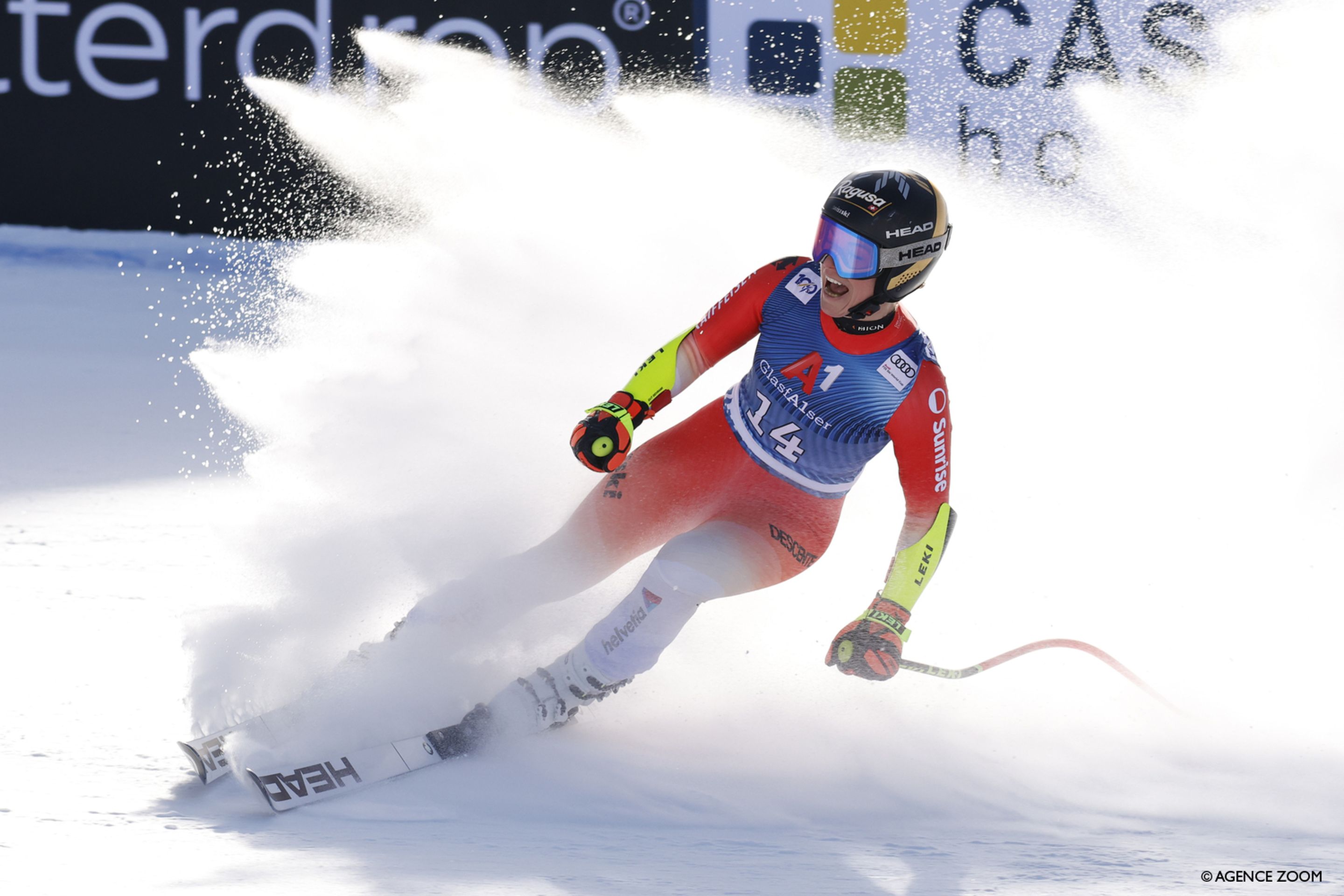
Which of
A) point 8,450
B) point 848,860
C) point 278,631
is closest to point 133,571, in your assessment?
point 278,631

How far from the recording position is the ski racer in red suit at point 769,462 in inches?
130

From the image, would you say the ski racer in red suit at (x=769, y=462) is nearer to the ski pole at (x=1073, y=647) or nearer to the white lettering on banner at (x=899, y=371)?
the white lettering on banner at (x=899, y=371)

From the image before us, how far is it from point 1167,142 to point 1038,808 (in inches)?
255

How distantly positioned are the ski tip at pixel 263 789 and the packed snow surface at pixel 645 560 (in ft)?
0.20

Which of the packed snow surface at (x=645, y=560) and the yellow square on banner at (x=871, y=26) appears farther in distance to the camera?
the yellow square on banner at (x=871, y=26)

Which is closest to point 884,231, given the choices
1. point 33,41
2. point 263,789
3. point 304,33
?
point 263,789

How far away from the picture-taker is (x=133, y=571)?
15.2 feet

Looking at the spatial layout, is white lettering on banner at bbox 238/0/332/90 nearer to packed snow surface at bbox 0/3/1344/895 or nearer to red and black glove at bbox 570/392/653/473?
packed snow surface at bbox 0/3/1344/895

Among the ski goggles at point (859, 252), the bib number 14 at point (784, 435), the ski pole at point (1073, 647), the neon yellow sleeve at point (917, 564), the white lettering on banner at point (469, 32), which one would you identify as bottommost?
the ski pole at point (1073, 647)

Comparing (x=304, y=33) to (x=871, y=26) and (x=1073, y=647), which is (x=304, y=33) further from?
(x=1073, y=647)

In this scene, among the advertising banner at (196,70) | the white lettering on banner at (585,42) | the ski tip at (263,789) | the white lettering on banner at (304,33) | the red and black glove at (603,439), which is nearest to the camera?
the ski tip at (263,789)

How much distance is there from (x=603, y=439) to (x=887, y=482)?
2.03m

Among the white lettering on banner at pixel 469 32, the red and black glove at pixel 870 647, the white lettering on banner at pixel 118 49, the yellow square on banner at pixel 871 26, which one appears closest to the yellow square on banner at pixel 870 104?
the yellow square on banner at pixel 871 26

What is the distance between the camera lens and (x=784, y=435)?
3578mm
